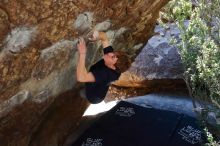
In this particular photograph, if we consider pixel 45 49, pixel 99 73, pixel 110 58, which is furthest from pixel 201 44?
pixel 45 49

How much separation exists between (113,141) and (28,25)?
319 cm

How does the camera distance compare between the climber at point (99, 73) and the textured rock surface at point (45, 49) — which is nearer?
the textured rock surface at point (45, 49)

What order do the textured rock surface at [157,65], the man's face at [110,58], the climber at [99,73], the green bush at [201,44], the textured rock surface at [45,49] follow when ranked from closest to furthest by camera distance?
the textured rock surface at [45,49] < the climber at [99,73] < the man's face at [110,58] < the green bush at [201,44] < the textured rock surface at [157,65]

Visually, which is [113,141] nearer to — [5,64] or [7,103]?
[7,103]

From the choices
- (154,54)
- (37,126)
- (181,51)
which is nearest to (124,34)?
(181,51)

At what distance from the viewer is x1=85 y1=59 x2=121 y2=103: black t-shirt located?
5113 millimetres

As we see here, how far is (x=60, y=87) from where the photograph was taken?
17.9 feet

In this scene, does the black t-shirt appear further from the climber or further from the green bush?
the green bush

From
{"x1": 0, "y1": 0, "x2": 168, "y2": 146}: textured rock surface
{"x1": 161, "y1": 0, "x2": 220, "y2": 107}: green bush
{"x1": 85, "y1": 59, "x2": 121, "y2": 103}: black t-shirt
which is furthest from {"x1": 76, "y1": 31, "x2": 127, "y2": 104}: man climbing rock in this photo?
{"x1": 161, "y1": 0, "x2": 220, "y2": 107}: green bush

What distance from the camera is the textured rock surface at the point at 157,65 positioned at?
8727 mm

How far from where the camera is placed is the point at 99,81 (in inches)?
200

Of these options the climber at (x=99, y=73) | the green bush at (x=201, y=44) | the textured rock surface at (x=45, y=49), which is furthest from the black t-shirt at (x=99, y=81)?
the green bush at (x=201, y=44)

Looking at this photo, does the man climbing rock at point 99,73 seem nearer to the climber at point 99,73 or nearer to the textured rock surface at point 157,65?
the climber at point 99,73

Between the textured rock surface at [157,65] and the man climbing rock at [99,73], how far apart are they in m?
3.58
